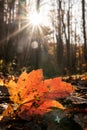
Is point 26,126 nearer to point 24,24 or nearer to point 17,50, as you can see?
point 17,50

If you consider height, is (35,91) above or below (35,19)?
below

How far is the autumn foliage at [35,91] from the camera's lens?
2271 millimetres

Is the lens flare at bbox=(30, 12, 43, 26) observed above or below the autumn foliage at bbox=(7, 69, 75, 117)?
above

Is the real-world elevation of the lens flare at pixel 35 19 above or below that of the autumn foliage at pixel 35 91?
above

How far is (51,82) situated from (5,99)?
152cm

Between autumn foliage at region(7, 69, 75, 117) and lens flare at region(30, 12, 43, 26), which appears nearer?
autumn foliage at region(7, 69, 75, 117)

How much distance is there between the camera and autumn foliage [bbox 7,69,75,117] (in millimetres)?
2271

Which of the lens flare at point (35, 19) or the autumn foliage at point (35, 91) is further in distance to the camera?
the lens flare at point (35, 19)

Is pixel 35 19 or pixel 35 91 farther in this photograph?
pixel 35 19

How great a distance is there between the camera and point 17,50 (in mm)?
27250

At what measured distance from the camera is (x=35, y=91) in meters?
2.26

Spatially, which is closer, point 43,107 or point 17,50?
point 43,107

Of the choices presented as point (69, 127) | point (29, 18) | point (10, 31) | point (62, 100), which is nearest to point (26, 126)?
point (69, 127)

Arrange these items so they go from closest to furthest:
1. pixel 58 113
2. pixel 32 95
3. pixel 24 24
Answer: pixel 32 95
pixel 58 113
pixel 24 24
